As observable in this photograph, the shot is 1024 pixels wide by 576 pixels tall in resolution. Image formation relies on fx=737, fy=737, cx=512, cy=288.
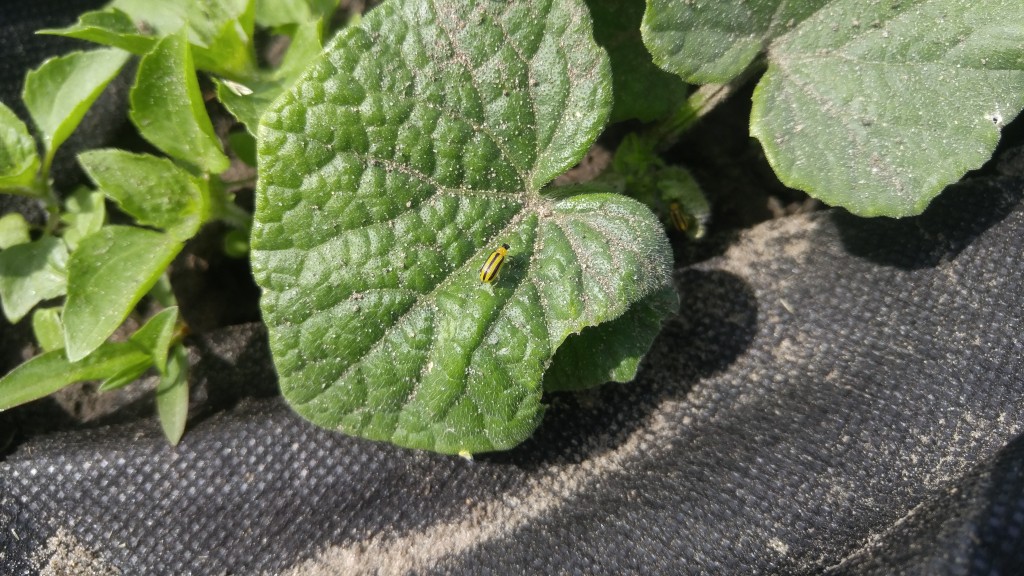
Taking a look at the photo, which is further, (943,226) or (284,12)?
(284,12)

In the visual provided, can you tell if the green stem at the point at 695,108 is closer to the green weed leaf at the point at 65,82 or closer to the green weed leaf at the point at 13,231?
the green weed leaf at the point at 65,82

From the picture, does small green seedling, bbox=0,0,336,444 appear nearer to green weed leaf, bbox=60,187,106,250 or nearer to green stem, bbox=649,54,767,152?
green weed leaf, bbox=60,187,106,250

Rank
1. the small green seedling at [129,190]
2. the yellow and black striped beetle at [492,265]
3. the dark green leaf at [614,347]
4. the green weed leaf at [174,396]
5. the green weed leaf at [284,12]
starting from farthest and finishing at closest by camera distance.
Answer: the green weed leaf at [284,12]
the green weed leaf at [174,396]
the small green seedling at [129,190]
the dark green leaf at [614,347]
the yellow and black striped beetle at [492,265]

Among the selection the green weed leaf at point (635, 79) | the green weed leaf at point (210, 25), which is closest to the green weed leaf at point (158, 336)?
the green weed leaf at point (210, 25)

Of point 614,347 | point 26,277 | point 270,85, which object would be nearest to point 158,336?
point 26,277

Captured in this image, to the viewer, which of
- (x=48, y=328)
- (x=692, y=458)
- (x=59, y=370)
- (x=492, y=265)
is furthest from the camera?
(x=48, y=328)

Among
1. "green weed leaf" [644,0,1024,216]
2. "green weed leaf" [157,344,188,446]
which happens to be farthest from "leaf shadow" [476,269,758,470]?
"green weed leaf" [157,344,188,446]

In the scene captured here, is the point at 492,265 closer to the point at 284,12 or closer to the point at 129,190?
the point at 129,190
